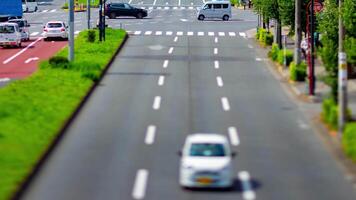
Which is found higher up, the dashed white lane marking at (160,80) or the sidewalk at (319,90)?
the dashed white lane marking at (160,80)

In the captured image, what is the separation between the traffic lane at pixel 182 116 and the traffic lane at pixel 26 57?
27.4 feet

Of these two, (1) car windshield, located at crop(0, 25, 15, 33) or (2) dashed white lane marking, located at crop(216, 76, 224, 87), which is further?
(1) car windshield, located at crop(0, 25, 15, 33)

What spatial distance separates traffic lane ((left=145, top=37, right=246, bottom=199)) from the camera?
22.0 meters

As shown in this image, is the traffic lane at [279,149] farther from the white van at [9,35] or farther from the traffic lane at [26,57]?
the white van at [9,35]

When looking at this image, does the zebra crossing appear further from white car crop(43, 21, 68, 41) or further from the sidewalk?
the sidewalk

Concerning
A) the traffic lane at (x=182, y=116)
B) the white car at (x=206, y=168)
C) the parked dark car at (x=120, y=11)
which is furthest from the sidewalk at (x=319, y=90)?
the parked dark car at (x=120, y=11)

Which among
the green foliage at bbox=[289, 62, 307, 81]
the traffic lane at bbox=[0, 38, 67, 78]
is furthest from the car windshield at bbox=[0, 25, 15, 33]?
the green foliage at bbox=[289, 62, 307, 81]

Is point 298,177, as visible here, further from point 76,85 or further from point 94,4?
point 94,4

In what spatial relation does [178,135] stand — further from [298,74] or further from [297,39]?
[297,39]

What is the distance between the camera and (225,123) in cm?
3134

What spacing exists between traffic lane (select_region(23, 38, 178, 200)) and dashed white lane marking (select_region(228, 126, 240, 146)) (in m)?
3.07

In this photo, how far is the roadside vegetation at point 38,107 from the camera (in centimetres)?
2295

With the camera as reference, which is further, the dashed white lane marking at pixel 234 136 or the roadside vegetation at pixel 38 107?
the dashed white lane marking at pixel 234 136

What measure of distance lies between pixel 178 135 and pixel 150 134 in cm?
99
